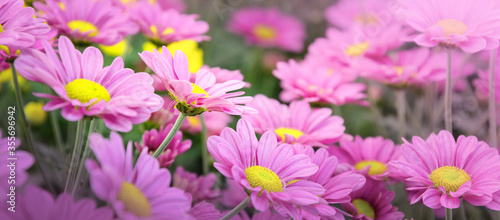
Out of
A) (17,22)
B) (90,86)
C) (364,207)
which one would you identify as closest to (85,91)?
(90,86)

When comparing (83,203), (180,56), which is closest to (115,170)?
(83,203)

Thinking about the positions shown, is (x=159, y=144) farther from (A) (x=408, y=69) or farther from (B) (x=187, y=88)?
(A) (x=408, y=69)

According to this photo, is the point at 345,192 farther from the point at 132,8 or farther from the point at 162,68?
the point at 132,8

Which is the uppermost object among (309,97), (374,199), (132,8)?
(132,8)

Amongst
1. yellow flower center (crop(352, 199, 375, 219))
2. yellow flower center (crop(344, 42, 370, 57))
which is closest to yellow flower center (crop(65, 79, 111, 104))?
yellow flower center (crop(352, 199, 375, 219))

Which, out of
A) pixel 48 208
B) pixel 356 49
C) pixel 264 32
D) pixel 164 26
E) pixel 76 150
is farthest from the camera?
pixel 264 32

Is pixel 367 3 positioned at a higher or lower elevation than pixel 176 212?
higher

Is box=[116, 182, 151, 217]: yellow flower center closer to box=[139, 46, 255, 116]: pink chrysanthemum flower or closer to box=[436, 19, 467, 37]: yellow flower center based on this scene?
box=[139, 46, 255, 116]: pink chrysanthemum flower
